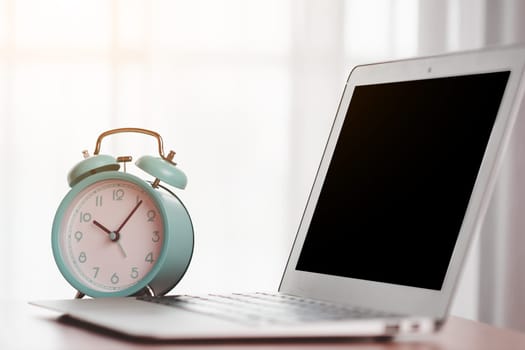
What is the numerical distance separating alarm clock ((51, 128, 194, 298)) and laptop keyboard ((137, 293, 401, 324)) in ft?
0.30

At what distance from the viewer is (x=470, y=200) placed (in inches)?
34.0

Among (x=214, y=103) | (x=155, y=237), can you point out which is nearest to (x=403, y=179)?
(x=155, y=237)

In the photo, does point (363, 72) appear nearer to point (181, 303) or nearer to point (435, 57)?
point (435, 57)

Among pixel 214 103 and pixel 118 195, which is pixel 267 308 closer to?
pixel 118 195

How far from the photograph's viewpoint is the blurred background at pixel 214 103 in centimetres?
267

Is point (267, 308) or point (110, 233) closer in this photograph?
point (267, 308)

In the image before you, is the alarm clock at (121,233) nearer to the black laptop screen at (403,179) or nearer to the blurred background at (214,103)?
the black laptop screen at (403,179)

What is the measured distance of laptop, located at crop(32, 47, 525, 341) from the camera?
77 centimetres

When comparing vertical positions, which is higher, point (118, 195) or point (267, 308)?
A: point (118, 195)

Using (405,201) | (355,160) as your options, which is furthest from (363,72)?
(405,201)

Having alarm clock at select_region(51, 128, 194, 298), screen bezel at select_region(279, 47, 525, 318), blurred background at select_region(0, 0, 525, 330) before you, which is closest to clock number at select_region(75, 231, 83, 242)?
alarm clock at select_region(51, 128, 194, 298)

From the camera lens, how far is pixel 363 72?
1.13 meters

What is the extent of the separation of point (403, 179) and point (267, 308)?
228 millimetres

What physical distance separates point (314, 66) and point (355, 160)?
1.79 metres
